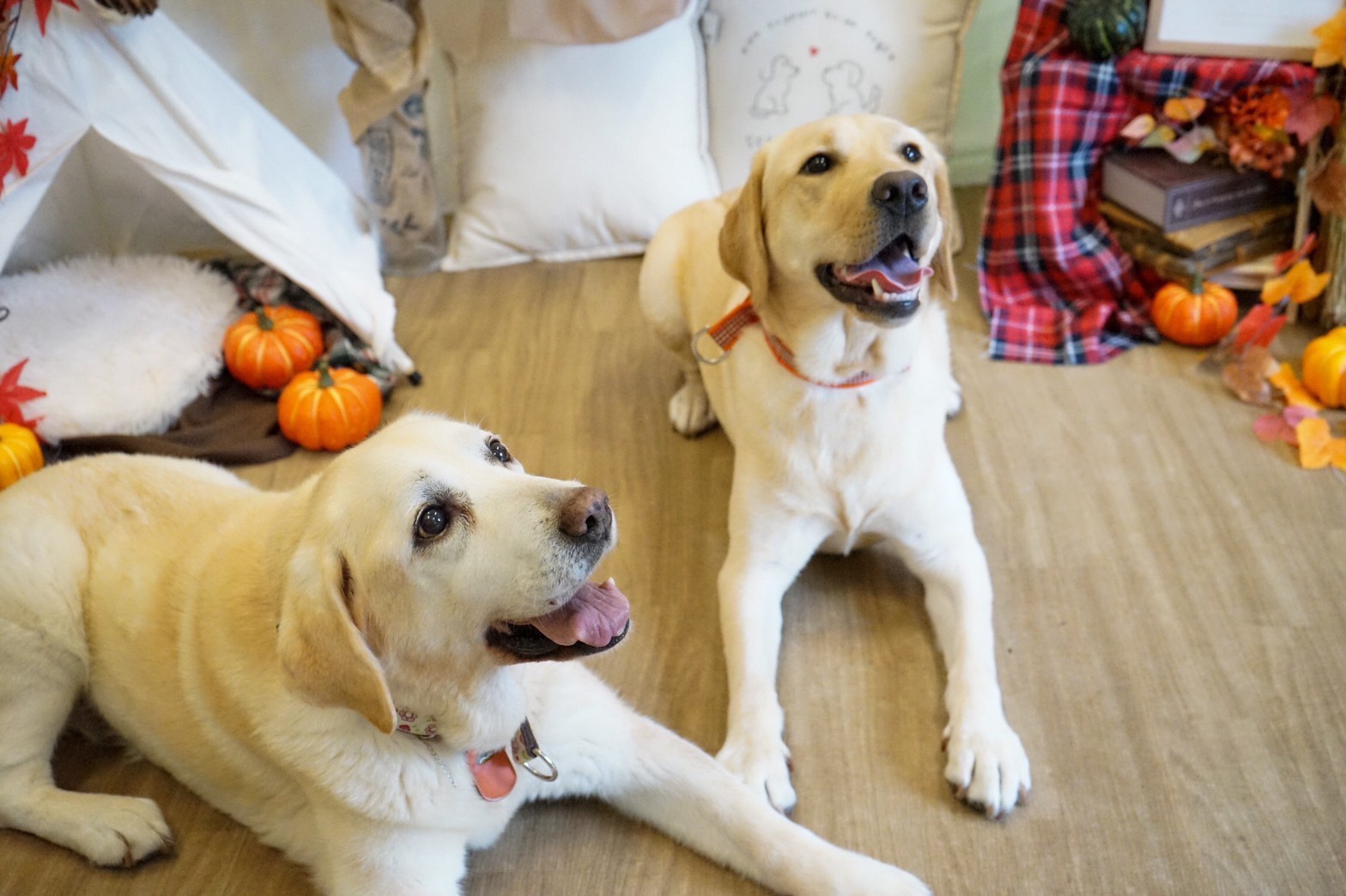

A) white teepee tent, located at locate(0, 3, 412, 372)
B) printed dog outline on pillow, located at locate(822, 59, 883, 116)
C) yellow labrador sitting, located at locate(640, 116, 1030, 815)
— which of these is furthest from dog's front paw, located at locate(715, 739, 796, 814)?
printed dog outline on pillow, located at locate(822, 59, 883, 116)

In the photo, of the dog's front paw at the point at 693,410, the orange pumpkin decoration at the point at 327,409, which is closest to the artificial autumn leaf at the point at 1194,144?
the dog's front paw at the point at 693,410

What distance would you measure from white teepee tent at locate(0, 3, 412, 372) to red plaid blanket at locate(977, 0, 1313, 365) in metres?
1.71

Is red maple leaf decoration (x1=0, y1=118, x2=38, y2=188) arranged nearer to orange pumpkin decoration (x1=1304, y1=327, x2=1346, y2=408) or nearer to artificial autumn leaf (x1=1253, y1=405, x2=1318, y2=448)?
artificial autumn leaf (x1=1253, y1=405, x2=1318, y2=448)

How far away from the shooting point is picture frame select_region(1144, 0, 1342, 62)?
2455 mm

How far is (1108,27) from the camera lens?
2600 millimetres

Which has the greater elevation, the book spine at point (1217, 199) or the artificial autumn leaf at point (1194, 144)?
the artificial autumn leaf at point (1194, 144)

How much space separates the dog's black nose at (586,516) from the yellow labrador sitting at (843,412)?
61cm

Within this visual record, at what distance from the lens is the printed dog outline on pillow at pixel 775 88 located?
10.5 feet

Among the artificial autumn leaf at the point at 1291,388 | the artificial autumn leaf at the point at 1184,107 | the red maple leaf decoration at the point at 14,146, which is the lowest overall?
the artificial autumn leaf at the point at 1291,388

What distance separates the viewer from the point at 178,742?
1.68 m

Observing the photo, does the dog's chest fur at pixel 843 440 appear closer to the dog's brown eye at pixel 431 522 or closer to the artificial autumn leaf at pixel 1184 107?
the dog's brown eye at pixel 431 522

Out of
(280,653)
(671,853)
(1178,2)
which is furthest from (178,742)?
(1178,2)

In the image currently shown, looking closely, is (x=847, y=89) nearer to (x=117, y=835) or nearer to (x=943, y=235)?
(x=943, y=235)

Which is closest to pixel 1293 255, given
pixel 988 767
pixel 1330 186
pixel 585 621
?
pixel 1330 186
